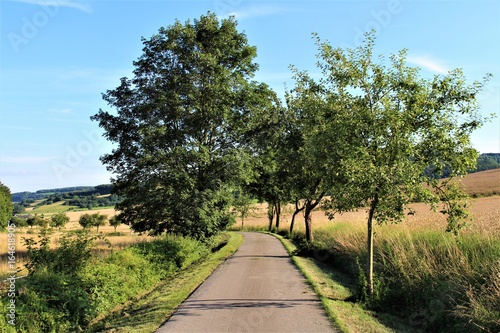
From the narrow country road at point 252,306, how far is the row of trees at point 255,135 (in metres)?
2.54

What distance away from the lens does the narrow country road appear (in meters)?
7.88

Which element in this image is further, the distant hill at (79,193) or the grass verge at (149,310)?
the distant hill at (79,193)

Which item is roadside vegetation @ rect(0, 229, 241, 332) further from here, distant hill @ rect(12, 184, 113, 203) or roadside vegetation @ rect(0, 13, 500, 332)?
distant hill @ rect(12, 184, 113, 203)

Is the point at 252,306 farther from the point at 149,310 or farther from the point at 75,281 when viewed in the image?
the point at 75,281

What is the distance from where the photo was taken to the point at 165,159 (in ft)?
65.0

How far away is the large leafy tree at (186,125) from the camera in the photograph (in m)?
19.9

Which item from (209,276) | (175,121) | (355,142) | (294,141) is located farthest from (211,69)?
(355,142)

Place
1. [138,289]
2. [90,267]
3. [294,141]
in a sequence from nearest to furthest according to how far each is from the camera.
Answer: [90,267]
[138,289]
[294,141]

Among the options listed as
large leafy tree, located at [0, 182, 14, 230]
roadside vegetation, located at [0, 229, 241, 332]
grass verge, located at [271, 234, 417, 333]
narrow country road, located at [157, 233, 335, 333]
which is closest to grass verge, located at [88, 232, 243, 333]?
roadside vegetation, located at [0, 229, 241, 332]

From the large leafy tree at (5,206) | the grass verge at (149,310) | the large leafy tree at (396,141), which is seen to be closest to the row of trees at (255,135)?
the large leafy tree at (396,141)

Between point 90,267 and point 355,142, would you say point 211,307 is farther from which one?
point 355,142

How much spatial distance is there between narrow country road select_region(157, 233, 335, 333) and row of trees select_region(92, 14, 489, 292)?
8.32ft

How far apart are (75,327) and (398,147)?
893 centimetres

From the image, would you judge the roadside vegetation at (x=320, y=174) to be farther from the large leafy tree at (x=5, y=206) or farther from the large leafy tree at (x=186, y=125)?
the large leafy tree at (x=5, y=206)
